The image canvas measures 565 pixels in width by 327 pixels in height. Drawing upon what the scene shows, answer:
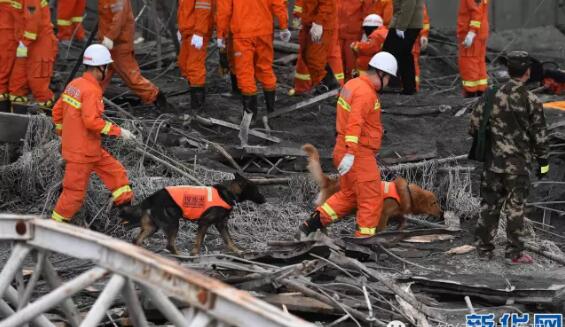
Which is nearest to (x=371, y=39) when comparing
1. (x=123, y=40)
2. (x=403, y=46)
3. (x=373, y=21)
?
(x=373, y=21)

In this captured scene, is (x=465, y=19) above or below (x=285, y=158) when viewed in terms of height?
above

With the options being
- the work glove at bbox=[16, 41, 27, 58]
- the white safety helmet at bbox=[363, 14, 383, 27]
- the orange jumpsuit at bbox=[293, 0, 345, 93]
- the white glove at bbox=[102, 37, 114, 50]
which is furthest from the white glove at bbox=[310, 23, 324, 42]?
the work glove at bbox=[16, 41, 27, 58]

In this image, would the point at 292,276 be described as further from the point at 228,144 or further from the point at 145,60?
the point at 145,60

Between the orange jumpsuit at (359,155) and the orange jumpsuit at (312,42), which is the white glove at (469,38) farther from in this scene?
the orange jumpsuit at (359,155)

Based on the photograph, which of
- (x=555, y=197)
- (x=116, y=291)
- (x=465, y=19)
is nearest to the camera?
(x=116, y=291)

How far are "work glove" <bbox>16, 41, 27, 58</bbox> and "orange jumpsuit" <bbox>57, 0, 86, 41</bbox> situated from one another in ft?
10.9

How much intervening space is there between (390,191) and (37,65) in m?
4.81

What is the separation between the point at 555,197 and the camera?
400 inches

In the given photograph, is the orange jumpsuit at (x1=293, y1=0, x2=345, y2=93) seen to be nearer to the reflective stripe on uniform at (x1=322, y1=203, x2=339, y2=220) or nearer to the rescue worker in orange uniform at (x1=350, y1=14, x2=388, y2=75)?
the rescue worker in orange uniform at (x1=350, y1=14, x2=388, y2=75)

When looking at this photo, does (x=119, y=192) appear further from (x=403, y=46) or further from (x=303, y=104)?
(x=403, y=46)

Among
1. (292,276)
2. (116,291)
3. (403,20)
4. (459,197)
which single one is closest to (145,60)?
(403,20)

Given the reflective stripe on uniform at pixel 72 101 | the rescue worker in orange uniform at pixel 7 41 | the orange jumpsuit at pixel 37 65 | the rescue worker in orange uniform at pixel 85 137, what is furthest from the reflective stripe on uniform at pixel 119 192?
the rescue worker in orange uniform at pixel 7 41

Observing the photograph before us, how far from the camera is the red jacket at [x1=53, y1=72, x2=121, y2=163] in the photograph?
8.91 m

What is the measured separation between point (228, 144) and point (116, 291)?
7.39 meters
